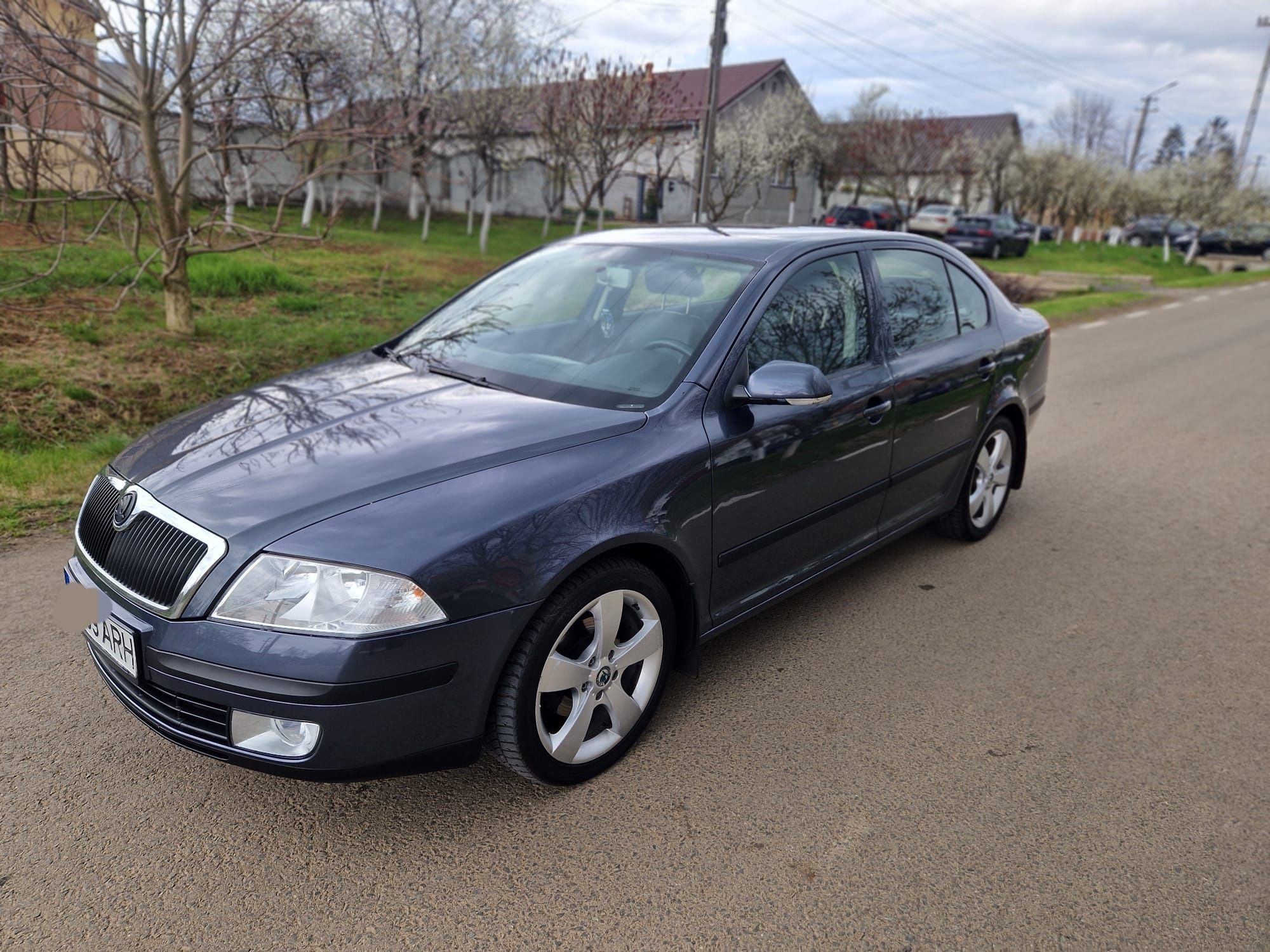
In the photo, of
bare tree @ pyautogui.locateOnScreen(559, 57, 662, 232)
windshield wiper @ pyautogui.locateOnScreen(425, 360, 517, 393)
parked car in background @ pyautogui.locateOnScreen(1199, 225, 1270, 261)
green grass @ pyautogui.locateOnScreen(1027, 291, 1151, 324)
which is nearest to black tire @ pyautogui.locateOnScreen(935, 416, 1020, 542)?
windshield wiper @ pyautogui.locateOnScreen(425, 360, 517, 393)

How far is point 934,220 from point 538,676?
35.5 metres

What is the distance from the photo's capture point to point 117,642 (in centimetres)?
247

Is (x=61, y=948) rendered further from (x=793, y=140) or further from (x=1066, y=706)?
(x=793, y=140)

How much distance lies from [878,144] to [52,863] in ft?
119

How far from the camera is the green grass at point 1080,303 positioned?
15062mm

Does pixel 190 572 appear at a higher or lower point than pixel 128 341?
higher

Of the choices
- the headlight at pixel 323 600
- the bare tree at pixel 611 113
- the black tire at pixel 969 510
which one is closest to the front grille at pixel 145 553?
the headlight at pixel 323 600

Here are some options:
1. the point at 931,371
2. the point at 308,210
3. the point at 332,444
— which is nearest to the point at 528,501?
the point at 332,444

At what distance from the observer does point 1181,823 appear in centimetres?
272

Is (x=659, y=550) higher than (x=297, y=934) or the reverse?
higher

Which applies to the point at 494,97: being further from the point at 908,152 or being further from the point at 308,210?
the point at 908,152

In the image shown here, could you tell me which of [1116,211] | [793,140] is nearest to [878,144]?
[793,140]

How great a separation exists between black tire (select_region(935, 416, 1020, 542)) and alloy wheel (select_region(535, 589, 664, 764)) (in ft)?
7.89

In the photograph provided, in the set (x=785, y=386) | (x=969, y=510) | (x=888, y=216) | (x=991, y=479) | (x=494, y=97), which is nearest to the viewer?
(x=785, y=386)
